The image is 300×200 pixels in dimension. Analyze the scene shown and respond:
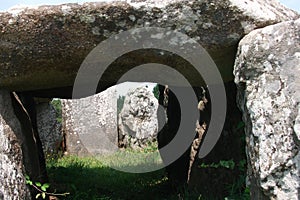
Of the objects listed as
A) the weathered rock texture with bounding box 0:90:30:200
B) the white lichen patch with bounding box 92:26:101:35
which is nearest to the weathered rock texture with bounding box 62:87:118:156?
the weathered rock texture with bounding box 0:90:30:200

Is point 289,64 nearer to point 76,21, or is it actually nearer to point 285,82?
point 285,82

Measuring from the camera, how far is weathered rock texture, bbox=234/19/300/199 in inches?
83.3

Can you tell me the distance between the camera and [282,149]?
7.05 feet

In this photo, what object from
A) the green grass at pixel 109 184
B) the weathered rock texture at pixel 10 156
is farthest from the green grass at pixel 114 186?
the weathered rock texture at pixel 10 156

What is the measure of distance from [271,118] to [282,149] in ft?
0.56

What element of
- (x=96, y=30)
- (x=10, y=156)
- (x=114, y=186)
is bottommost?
(x=114, y=186)

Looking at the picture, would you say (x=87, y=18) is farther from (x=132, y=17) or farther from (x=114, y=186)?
(x=114, y=186)

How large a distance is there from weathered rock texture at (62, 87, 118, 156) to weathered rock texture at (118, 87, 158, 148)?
0.33m

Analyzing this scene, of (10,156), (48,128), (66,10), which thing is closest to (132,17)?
(66,10)

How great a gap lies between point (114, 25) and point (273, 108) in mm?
1078

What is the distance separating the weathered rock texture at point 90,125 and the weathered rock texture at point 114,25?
6.66 meters

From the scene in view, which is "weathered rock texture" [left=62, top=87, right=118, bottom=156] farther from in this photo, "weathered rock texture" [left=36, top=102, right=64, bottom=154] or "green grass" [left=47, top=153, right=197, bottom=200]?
"green grass" [left=47, top=153, right=197, bottom=200]

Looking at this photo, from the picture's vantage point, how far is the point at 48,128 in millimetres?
8898

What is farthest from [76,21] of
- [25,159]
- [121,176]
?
[121,176]
